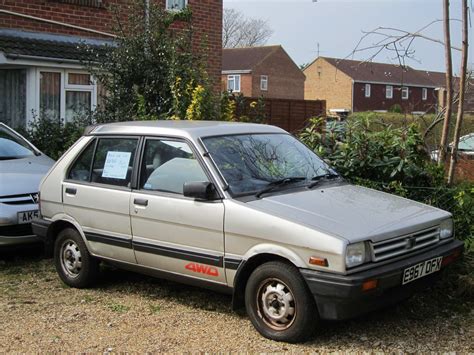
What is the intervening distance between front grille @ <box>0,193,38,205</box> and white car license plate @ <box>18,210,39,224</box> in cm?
15

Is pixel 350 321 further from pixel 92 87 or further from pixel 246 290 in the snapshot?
pixel 92 87

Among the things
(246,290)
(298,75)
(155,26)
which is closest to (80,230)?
(246,290)

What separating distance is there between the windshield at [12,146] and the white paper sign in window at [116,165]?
8.79ft

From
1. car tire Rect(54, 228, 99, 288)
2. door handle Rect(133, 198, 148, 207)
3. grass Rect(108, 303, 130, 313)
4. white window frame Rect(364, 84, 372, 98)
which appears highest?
white window frame Rect(364, 84, 372, 98)

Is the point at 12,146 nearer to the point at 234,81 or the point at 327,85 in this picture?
the point at 234,81

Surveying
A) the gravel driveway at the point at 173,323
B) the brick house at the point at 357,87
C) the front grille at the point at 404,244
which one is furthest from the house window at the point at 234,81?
the front grille at the point at 404,244

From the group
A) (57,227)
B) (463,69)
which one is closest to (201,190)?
(57,227)

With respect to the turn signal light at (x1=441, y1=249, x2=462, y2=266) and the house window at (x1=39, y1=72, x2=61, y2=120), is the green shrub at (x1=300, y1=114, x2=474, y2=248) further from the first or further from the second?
the house window at (x1=39, y1=72, x2=61, y2=120)

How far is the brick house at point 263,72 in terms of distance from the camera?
55719mm

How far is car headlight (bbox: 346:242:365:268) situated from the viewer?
4191 millimetres

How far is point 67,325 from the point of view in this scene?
200 inches

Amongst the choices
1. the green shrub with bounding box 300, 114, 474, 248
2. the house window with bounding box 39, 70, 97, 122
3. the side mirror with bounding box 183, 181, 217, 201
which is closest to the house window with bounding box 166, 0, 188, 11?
the house window with bounding box 39, 70, 97, 122

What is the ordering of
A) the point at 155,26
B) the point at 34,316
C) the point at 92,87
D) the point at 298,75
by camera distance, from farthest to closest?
the point at 298,75
the point at 92,87
the point at 155,26
the point at 34,316

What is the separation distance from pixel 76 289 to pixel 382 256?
10.4ft
